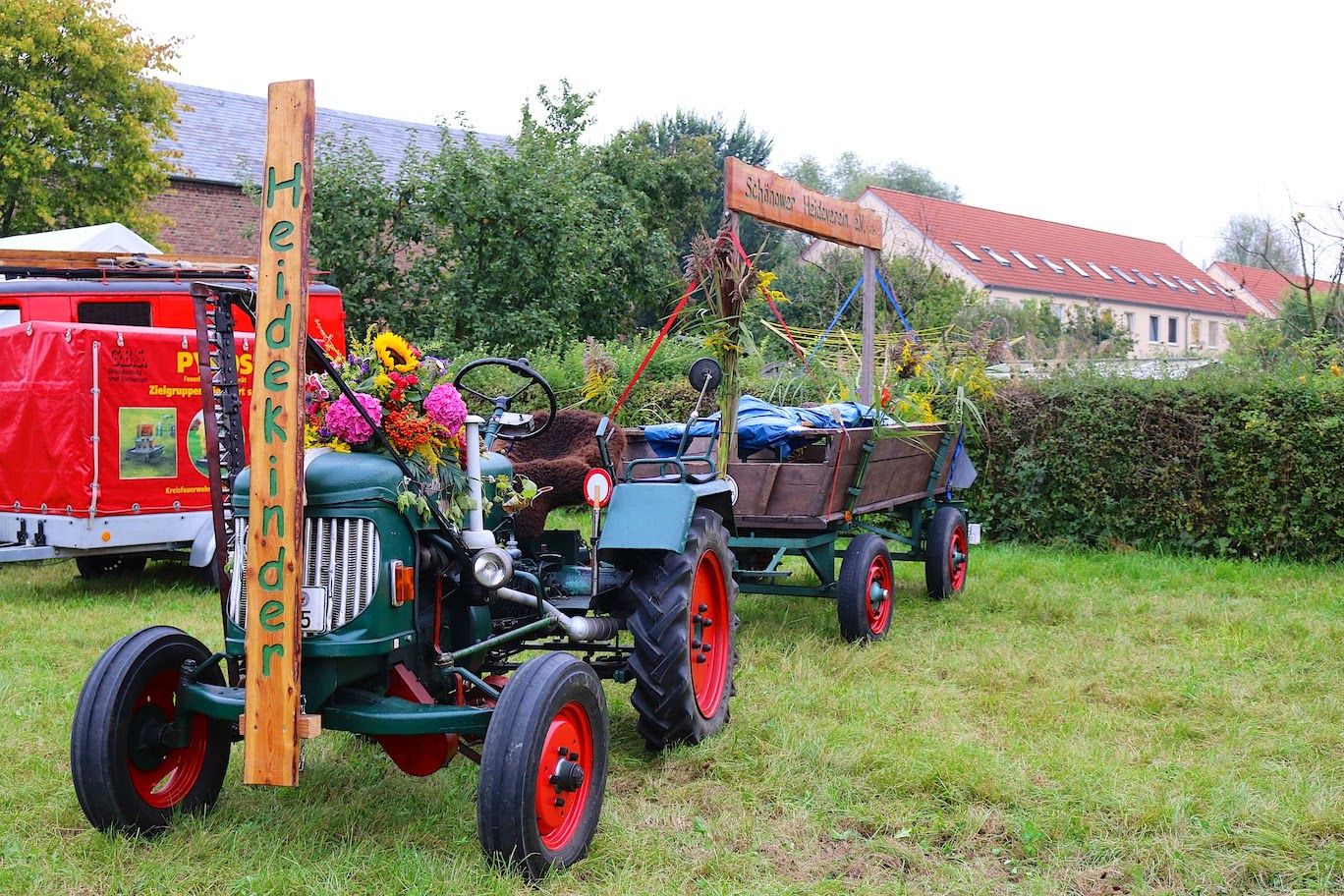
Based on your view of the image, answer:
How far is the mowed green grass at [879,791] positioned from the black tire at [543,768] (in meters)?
0.10

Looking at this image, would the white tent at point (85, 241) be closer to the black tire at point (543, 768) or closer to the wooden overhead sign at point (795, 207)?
the wooden overhead sign at point (795, 207)

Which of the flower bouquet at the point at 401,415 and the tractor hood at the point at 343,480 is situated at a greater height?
the flower bouquet at the point at 401,415

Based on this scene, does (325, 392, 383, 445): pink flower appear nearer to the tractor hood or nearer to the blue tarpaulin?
the tractor hood

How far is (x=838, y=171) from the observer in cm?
5722

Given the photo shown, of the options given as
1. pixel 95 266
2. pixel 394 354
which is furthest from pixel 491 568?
pixel 95 266

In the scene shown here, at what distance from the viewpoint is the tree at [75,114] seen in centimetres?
1577

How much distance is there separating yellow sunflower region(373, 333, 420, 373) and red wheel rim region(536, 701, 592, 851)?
1.15 metres

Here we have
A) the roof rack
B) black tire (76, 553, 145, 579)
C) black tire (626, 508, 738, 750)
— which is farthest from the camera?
the roof rack

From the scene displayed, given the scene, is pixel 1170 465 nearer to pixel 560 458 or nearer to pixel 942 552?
pixel 942 552

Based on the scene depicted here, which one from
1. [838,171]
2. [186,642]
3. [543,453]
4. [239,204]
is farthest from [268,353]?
[838,171]

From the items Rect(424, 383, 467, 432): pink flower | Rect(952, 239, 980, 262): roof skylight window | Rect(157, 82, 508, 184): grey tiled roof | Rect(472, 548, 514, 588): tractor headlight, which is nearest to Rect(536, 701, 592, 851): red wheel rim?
Rect(472, 548, 514, 588): tractor headlight

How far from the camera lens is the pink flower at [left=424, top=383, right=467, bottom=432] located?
11.6 feet

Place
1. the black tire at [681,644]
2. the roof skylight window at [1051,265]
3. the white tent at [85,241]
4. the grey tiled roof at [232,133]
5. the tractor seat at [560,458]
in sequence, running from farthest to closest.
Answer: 1. the roof skylight window at [1051,265]
2. the grey tiled roof at [232,133]
3. the white tent at [85,241]
4. the tractor seat at [560,458]
5. the black tire at [681,644]

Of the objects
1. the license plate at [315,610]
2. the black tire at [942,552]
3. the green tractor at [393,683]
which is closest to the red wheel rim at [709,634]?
the green tractor at [393,683]
